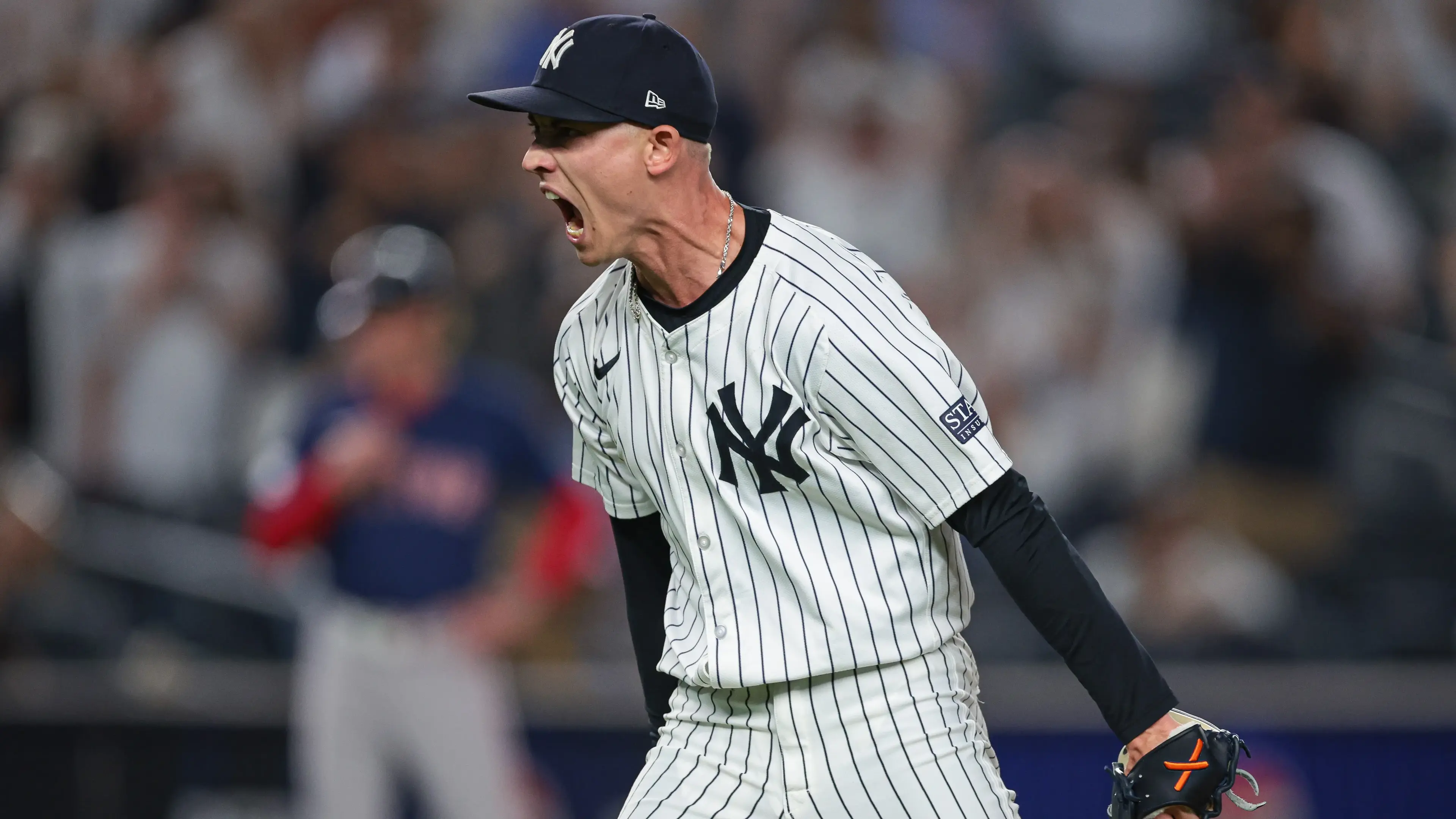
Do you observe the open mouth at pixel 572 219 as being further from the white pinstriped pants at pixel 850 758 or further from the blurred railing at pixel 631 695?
the blurred railing at pixel 631 695

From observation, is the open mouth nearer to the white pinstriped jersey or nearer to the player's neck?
the player's neck

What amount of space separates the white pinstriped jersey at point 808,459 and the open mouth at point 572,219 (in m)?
0.21

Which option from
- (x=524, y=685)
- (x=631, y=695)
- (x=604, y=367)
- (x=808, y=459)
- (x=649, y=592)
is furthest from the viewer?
(x=524, y=685)

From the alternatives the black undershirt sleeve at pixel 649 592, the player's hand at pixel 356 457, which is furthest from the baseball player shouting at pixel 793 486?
the player's hand at pixel 356 457

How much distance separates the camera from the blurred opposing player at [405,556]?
569 cm

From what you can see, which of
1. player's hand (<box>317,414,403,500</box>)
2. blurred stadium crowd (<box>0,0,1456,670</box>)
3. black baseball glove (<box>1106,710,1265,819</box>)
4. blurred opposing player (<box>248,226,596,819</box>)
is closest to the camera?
black baseball glove (<box>1106,710,1265,819</box>)

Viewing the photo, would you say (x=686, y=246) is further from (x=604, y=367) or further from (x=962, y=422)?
(x=962, y=422)

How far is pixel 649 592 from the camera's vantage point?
3.03 metres

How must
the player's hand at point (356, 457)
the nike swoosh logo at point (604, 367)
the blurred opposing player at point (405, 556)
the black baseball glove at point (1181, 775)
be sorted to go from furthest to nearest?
the blurred opposing player at point (405, 556) → the player's hand at point (356, 457) → the nike swoosh logo at point (604, 367) → the black baseball glove at point (1181, 775)

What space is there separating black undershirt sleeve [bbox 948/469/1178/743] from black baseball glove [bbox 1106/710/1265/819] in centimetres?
4

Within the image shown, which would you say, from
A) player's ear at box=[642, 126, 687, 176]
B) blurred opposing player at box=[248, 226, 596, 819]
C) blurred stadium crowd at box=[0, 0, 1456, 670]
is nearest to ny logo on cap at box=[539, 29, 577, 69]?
player's ear at box=[642, 126, 687, 176]

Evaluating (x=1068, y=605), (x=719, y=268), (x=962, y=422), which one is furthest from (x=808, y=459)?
(x=1068, y=605)

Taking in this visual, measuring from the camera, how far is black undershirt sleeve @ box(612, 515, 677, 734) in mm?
3004

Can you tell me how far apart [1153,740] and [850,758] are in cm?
47
